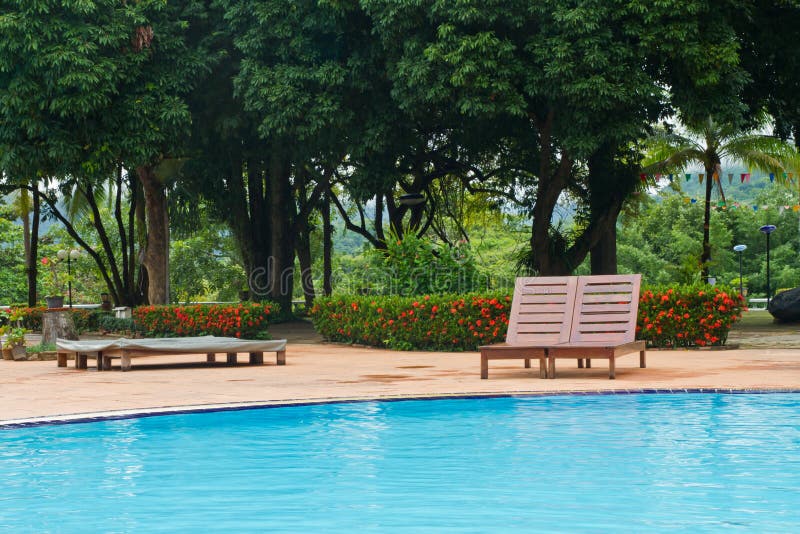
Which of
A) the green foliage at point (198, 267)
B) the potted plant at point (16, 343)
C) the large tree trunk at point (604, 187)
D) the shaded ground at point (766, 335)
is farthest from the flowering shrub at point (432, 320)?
the green foliage at point (198, 267)

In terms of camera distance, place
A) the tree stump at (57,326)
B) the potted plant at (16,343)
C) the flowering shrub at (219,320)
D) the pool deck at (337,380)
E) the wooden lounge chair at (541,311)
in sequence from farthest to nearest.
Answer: the flowering shrub at (219,320) → the tree stump at (57,326) → the potted plant at (16,343) → the wooden lounge chair at (541,311) → the pool deck at (337,380)

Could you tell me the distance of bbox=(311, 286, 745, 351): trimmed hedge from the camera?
16.0 m

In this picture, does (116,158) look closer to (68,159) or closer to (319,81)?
(68,159)

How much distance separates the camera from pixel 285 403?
928 centimetres

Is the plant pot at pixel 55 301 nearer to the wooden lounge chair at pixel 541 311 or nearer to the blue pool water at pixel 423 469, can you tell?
the wooden lounge chair at pixel 541 311

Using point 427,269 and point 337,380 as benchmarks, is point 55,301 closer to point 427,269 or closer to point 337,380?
point 427,269

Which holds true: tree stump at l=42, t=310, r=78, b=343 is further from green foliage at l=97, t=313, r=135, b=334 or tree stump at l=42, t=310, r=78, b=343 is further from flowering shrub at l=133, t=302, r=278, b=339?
green foliage at l=97, t=313, r=135, b=334

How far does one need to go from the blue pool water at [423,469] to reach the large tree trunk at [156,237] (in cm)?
1680

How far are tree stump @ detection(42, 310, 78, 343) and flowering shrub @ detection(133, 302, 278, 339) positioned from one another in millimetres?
3047

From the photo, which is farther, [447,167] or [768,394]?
[447,167]

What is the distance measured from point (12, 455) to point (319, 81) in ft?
49.6

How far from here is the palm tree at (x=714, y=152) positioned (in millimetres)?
30328

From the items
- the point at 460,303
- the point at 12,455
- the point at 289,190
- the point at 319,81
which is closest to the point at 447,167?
the point at 289,190

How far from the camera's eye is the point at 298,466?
6.83 m
